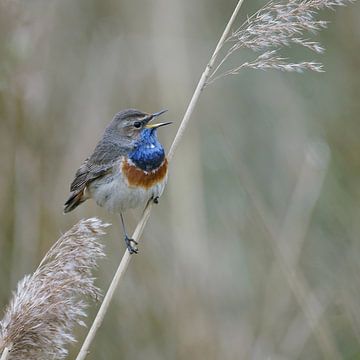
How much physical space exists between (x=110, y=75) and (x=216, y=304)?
2038 mm

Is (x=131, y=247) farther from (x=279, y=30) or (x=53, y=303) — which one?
(x=279, y=30)

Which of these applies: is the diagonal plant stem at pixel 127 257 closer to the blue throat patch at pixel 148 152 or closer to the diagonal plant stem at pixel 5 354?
the diagonal plant stem at pixel 5 354

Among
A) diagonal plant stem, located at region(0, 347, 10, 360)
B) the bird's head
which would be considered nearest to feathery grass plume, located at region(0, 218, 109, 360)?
diagonal plant stem, located at region(0, 347, 10, 360)

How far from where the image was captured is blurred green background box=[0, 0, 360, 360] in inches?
185

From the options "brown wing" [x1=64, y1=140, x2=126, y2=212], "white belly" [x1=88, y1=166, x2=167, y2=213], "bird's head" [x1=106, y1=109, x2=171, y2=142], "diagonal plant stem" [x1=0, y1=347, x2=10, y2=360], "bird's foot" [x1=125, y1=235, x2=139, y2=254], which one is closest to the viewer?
"diagonal plant stem" [x1=0, y1=347, x2=10, y2=360]

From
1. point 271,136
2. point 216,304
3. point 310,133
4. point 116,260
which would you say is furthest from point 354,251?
point 271,136

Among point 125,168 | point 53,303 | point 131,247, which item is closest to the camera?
point 53,303

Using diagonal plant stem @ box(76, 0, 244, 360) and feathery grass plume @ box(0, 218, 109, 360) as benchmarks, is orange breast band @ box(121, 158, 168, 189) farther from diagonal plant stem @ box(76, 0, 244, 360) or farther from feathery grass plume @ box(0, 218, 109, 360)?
feathery grass plume @ box(0, 218, 109, 360)

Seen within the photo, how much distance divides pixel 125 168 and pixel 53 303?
182 centimetres

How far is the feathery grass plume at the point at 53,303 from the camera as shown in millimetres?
2820

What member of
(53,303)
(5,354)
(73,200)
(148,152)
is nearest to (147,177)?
(148,152)

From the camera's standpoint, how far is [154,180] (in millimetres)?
4504

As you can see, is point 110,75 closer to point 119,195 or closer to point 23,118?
point 23,118

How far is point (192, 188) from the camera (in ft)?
18.4
